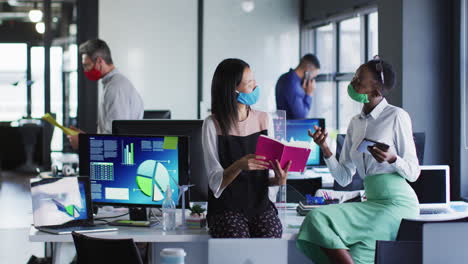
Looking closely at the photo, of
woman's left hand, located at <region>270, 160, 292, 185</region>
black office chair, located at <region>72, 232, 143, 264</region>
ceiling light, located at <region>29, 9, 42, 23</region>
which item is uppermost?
ceiling light, located at <region>29, 9, 42, 23</region>

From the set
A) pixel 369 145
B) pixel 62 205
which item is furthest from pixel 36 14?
pixel 369 145

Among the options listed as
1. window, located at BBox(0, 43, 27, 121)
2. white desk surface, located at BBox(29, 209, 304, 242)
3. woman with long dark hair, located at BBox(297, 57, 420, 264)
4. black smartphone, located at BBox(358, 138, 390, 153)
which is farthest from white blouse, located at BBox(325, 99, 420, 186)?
window, located at BBox(0, 43, 27, 121)

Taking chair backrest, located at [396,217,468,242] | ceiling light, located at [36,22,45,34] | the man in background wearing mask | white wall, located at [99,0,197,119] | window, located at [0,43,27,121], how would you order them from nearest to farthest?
chair backrest, located at [396,217,468,242] < the man in background wearing mask < white wall, located at [99,0,197,119] < ceiling light, located at [36,22,45,34] < window, located at [0,43,27,121]

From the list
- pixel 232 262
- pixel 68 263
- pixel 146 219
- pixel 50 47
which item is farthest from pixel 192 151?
pixel 50 47

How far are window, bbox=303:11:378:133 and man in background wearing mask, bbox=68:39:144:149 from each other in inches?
127

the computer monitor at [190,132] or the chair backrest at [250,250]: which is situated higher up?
the computer monitor at [190,132]

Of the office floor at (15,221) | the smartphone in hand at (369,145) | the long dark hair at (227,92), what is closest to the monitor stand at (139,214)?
the long dark hair at (227,92)

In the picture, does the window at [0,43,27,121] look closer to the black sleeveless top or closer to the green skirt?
the black sleeveless top

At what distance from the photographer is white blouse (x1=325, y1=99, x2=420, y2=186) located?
11.2 feet

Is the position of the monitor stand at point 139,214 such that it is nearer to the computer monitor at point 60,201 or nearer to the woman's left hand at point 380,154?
the computer monitor at point 60,201

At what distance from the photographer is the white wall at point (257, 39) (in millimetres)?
9438

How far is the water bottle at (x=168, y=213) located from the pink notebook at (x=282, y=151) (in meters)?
0.54

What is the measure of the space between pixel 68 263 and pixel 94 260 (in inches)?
116

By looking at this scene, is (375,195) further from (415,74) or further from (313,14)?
(313,14)
